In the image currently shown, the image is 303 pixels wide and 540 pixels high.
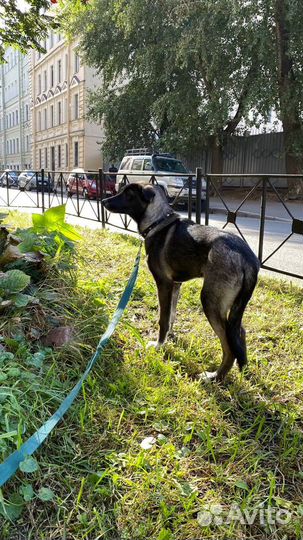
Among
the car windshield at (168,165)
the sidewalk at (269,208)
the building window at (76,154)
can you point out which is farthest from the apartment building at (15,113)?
the sidewalk at (269,208)

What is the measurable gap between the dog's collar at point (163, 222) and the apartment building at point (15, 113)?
172ft

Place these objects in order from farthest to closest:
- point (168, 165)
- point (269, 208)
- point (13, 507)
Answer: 1. point (168, 165)
2. point (269, 208)
3. point (13, 507)

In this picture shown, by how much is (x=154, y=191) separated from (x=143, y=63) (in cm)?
1776

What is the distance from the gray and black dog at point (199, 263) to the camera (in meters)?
2.61

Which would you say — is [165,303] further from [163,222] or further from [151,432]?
[151,432]

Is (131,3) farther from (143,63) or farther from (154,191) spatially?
(154,191)

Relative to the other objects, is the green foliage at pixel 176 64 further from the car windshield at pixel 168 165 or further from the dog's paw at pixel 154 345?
the dog's paw at pixel 154 345

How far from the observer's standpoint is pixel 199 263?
287 cm

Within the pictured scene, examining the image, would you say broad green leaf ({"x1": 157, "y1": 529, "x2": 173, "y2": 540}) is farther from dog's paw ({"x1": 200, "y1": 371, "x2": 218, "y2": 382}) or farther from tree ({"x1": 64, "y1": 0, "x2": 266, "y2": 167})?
tree ({"x1": 64, "y1": 0, "x2": 266, "y2": 167})

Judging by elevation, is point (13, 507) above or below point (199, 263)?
below

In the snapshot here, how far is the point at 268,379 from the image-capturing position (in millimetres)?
2910

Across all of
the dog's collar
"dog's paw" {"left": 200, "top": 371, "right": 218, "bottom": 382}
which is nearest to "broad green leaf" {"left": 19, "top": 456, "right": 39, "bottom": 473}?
"dog's paw" {"left": 200, "top": 371, "right": 218, "bottom": 382}

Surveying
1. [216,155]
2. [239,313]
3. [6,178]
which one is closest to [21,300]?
[239,313]

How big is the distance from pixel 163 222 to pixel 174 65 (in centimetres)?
1635
